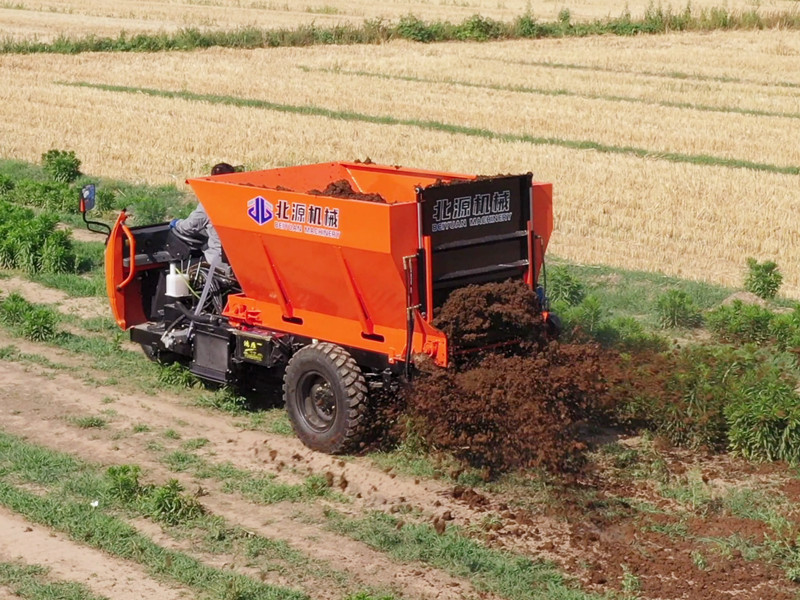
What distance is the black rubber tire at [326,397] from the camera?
8.59 m

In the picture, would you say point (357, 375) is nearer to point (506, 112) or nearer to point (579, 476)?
point (579, 476)

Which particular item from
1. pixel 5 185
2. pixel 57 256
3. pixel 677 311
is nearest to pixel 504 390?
pixel 677 311

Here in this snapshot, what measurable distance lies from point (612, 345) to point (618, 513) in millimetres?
2997

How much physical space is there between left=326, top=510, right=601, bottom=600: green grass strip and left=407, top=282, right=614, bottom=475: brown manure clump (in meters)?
0.91

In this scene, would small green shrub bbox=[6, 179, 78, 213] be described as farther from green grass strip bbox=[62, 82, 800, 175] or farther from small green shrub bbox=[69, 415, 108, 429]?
green grass strip bbox=[62, 82, 800, 175]

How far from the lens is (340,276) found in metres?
8.64

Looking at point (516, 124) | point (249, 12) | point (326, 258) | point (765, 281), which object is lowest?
point (765, 281)

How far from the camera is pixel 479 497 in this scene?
799 centimetres

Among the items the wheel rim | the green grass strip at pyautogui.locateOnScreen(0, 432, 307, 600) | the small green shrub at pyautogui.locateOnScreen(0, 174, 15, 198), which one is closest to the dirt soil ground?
the green grass strip at pyautogui.locateOnScreen(0, 432, 307, 600)

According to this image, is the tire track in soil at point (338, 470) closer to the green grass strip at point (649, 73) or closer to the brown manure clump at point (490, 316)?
the brown manure clump at point (490, 316)

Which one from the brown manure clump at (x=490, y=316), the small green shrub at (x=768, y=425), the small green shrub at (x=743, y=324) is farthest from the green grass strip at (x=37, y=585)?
the small green shrub at (x=743, y=324)

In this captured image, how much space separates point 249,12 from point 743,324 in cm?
3470

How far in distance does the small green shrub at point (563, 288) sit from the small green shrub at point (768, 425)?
3.54m

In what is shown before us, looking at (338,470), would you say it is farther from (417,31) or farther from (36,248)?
(417,31)
